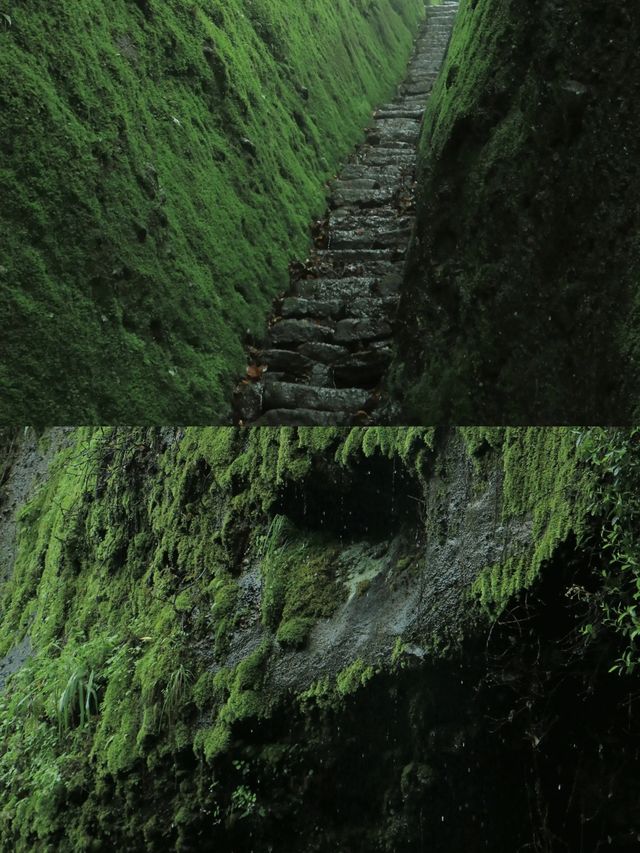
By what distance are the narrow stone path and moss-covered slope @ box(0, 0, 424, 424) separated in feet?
0.67

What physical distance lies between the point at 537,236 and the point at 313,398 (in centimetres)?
155

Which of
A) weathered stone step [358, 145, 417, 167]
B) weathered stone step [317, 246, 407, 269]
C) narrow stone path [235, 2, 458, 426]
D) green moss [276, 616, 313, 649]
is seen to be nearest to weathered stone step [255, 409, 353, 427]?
narrow stone path [235, 2, 458, 426]

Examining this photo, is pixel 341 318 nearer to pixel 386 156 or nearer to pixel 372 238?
pixel 372 238

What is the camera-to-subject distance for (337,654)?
3617mm

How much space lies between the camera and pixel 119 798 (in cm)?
408

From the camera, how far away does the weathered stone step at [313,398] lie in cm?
433

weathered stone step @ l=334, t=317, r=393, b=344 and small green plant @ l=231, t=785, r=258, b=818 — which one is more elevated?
weathered stone step @ l=334, t=317, r=393, b=344

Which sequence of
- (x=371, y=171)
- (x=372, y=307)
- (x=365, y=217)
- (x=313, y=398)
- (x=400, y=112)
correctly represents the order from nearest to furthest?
1. (x=313, y=398)
2. (x=372, y=307)
3. (x=365, y=217)
4. (x=371, y=171)
5. (x=400, y=112)

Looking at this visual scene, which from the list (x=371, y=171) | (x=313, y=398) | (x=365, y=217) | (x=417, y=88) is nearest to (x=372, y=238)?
(x=365, y=217)

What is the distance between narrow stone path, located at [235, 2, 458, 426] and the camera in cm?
439

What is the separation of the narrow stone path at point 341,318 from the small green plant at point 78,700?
1732 millimetres

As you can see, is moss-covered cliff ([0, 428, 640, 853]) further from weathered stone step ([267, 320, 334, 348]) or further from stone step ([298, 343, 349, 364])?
weathered stone step ([267, 320, 334, 348])

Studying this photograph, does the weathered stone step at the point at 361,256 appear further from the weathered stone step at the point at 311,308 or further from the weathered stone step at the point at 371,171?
the weathered stone step at the point at 371,171

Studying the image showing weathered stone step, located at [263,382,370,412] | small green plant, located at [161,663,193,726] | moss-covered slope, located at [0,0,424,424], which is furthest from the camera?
weathered stone step, located at [263,382,370,412]
